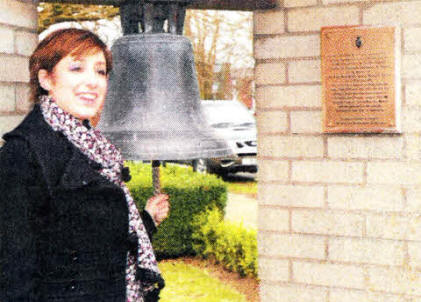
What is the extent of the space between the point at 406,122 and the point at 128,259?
1.86m

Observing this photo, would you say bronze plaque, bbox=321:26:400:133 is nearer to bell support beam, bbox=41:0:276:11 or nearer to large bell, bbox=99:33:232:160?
bell support beam, bbox=41:0:276:11

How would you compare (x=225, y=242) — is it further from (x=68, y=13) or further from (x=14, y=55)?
(x=68, y=13)

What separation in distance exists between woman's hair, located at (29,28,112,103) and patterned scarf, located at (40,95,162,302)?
112mm

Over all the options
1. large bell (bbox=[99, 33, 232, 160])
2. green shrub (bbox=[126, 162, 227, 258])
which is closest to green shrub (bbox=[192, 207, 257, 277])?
green shrub (bbox=[126, 162, 227, 258])

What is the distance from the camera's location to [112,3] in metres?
3.00

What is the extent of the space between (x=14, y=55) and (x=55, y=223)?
1092 mm

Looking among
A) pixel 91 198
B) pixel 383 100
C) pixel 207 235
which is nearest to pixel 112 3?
pixel 91 198

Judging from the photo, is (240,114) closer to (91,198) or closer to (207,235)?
(207,235)

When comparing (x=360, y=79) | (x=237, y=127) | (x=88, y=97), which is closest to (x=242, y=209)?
(x=237, y=127)

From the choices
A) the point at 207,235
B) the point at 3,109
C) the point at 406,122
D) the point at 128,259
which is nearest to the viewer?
the point at 128,259

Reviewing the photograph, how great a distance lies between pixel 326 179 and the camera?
365 centimetres

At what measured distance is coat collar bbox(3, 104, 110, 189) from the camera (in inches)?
80.0

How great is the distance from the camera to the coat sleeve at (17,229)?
1.95m

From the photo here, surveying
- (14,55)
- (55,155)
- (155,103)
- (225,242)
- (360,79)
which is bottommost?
(225,242)
